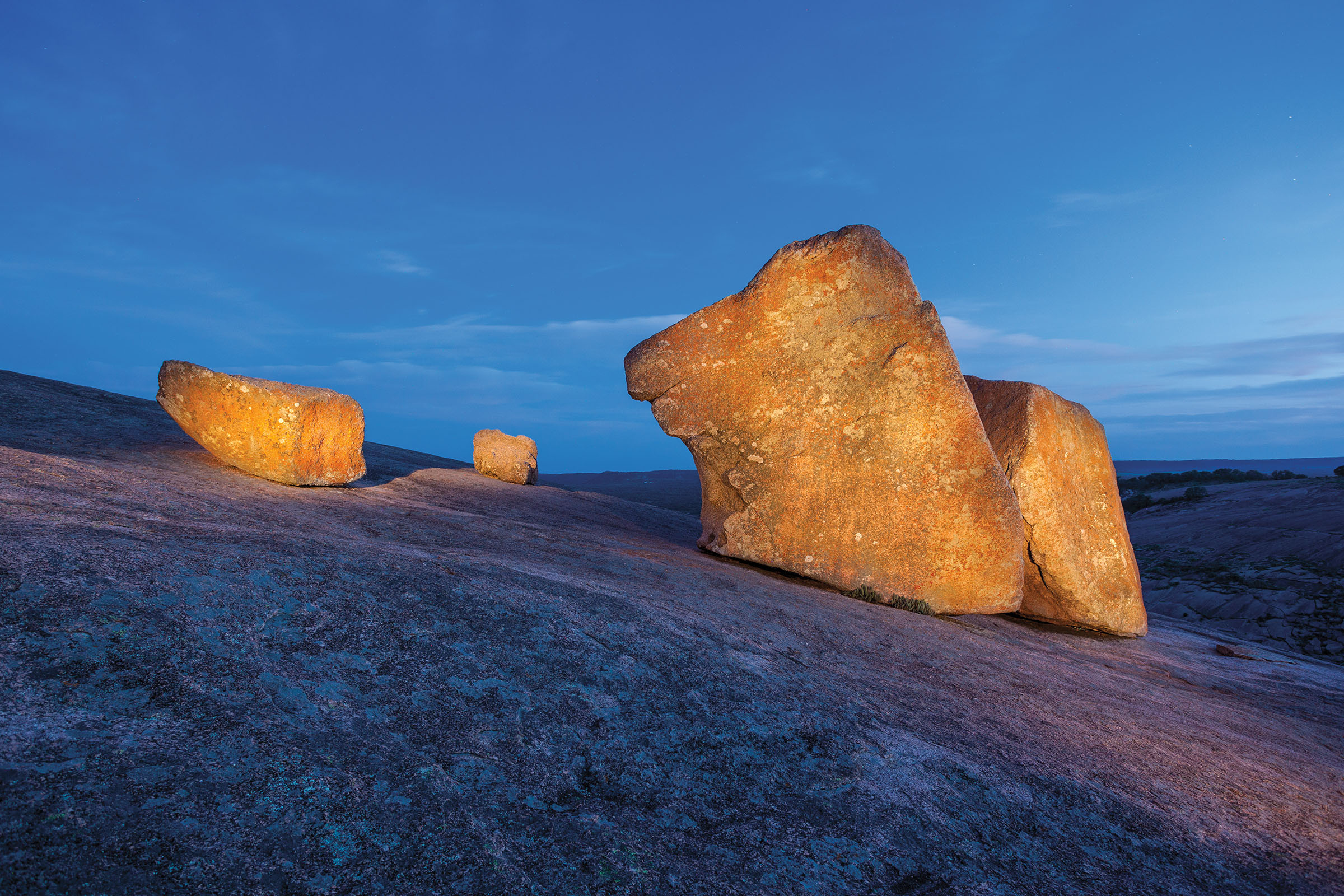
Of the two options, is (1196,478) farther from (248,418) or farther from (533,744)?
(533,744)

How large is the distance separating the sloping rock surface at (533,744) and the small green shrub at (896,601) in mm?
1216

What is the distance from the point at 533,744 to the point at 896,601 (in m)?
3.97

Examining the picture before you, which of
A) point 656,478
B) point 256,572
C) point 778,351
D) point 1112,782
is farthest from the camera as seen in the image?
point 656,478

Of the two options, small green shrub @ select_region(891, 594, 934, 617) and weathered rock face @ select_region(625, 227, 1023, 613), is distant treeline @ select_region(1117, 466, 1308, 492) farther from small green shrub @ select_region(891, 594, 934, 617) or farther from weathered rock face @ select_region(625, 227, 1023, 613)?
small green shrub @ select_region(891, 594, 934, 617)

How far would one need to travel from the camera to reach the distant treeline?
1903cm

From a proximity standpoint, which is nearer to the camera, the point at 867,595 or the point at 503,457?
the point at 867,595

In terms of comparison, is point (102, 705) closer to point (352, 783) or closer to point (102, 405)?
point (352, 783)

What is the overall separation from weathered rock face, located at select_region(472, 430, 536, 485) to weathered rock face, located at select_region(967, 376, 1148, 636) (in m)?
6.71

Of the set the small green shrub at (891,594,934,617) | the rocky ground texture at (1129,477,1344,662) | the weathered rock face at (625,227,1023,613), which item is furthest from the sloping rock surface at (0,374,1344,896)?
the rocky ground texture at (1129,477,1344,662)

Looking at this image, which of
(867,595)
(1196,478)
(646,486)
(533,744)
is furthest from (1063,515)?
(646,486)

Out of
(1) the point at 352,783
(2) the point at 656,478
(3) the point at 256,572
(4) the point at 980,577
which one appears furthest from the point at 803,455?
(2) the point at 656,478

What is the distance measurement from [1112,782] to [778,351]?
4.00 m

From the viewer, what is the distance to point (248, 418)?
6.13 m

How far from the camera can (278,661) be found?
209 centimetres
